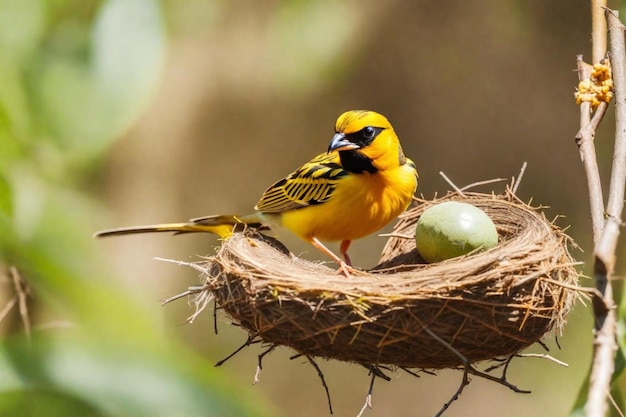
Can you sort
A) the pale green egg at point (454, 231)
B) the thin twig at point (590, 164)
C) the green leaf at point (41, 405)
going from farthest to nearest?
the green leaf at point (41, 405) → the pale green egg at point (454, 231) → the thin twig at point (590, 164)

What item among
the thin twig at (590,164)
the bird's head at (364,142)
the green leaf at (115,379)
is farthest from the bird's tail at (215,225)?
the thin twig at (590,164)

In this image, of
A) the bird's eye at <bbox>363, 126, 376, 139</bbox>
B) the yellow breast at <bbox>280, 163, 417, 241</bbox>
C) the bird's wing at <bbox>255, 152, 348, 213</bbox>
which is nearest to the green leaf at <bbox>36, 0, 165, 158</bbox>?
the bird's wing at <bbox>255, 152, 348, 213</bbox>

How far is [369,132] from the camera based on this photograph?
2252mm

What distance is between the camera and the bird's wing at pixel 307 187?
2338 mm

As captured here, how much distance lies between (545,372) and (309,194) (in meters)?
1.43

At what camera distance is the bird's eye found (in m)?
2.25

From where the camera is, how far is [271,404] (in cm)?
335

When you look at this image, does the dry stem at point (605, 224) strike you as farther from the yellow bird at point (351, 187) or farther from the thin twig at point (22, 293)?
the thin twig at point (22, 293)

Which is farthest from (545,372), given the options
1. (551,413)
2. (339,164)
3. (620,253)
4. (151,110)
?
(151,110)

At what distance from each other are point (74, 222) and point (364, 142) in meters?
1.43

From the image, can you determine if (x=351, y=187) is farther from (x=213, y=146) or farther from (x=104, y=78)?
(x=104, y=78)

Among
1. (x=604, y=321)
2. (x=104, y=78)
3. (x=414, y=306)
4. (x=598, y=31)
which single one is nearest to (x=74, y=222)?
(x=104, y=78)

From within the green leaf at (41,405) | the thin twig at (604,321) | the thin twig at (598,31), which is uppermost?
the thin twig at (598,31)

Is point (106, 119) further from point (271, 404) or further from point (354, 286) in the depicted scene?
point (354, 286)
